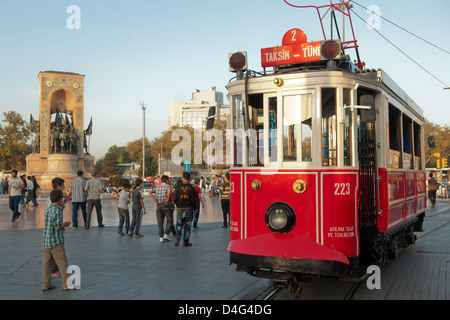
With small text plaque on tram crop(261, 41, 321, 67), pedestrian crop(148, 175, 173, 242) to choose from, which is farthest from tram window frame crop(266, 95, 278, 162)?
pedestrian crop(148, 175, 173, 242)

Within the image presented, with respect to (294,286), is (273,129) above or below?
above

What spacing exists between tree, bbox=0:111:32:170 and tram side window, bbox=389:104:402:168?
2037 inches

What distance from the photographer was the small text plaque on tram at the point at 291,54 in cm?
642

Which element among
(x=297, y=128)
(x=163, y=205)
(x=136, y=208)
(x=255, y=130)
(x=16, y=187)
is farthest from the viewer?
(x=16, y=187)

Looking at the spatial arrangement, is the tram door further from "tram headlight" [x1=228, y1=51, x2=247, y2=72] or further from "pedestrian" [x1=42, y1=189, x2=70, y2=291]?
"pedestrian" [x1=42, y1=189, x2=70, y2=291]

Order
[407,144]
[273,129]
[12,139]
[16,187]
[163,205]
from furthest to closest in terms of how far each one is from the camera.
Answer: [12,139] → [16,187] → [163,205] → [407,144] → [273,129]

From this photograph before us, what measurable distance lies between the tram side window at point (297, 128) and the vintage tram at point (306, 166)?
0.01 meters

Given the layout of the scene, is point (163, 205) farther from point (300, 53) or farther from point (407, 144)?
point (300, 53)

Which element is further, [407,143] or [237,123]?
[407,143]

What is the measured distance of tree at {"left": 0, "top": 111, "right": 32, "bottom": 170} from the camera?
172ft

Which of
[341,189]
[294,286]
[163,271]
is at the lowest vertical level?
[163,271]

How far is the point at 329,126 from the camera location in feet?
20.3

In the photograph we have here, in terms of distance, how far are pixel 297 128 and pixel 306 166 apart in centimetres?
54

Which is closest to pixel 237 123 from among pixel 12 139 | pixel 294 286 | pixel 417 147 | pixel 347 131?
pixel 347 131
